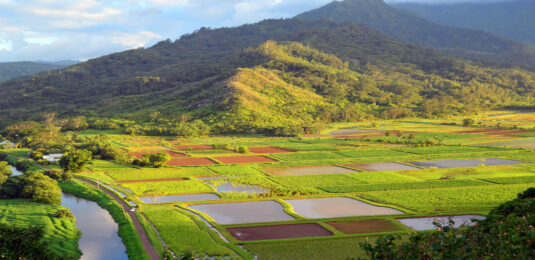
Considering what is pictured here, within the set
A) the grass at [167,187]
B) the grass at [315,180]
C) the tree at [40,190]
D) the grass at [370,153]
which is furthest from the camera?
the grass at [370,153]

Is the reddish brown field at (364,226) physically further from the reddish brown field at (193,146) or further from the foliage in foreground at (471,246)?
the reddish brown field at (193,146)

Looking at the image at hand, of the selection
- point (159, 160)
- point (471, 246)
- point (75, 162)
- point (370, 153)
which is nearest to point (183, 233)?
point (471, 246)

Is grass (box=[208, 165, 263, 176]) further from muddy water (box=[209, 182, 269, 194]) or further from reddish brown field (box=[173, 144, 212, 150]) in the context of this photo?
reddish brown field (box=[173, 144, 212, 150])

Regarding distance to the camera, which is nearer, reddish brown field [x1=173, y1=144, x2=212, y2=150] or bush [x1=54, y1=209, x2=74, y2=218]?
bush [x1=54, y1=209, x2=74, y2=218]

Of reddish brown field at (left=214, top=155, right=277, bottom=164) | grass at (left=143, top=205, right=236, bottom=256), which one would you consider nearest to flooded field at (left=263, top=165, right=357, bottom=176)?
reddish brown field at (left=214, top=155, right=277, bottom=164)

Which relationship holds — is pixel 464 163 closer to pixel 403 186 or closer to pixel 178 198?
pixel 403 186

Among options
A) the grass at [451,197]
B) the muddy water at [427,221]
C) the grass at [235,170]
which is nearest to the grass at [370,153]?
the grass at [235,170]
